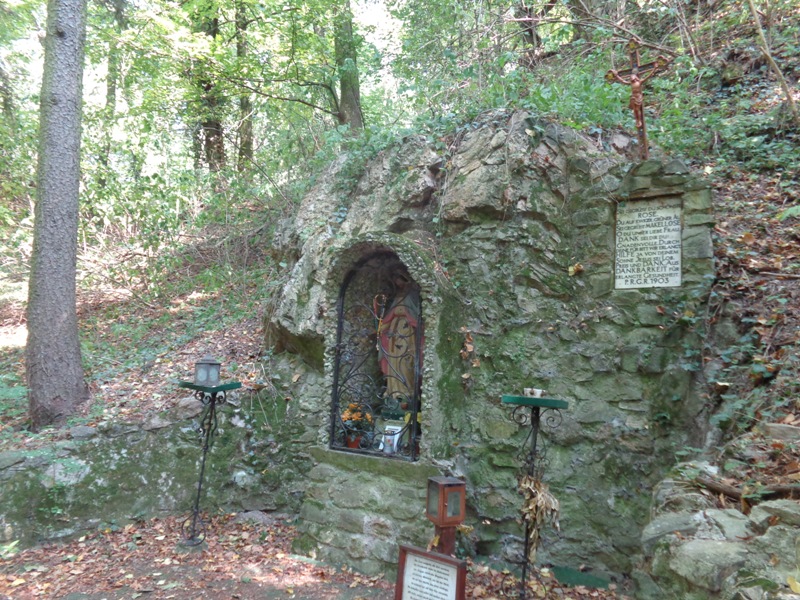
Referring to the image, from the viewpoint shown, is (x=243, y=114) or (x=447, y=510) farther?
(x=243, y=114)

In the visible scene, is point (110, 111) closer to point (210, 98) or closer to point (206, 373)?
point (210, 98)

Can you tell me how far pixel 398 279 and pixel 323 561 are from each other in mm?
2801

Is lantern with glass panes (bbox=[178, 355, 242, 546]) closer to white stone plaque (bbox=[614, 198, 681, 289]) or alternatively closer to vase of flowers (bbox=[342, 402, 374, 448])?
vase of flowers (bbox=[342, 402, 374, 448])

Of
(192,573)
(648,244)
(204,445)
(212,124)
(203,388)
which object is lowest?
(192,573)

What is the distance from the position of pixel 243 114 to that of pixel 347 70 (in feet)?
9.11

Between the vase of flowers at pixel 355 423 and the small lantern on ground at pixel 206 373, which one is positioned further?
the vase of flowers at pixel 355 423

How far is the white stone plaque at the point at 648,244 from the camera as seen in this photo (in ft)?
14.7

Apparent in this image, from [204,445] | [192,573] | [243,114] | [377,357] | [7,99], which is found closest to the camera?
[192,573]

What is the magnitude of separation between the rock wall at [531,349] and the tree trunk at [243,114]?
5.23 metres

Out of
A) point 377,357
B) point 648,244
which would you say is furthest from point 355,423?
point 648,244

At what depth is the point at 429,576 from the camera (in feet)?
9.70

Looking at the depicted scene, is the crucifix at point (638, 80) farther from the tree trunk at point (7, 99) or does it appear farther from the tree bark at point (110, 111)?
the tree trunk at point (7, 99)

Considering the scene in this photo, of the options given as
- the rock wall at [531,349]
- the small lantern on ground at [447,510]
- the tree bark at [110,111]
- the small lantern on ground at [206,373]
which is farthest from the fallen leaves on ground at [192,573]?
the tree bark at [110,111]

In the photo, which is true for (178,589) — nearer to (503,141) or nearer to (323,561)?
(323,561)
